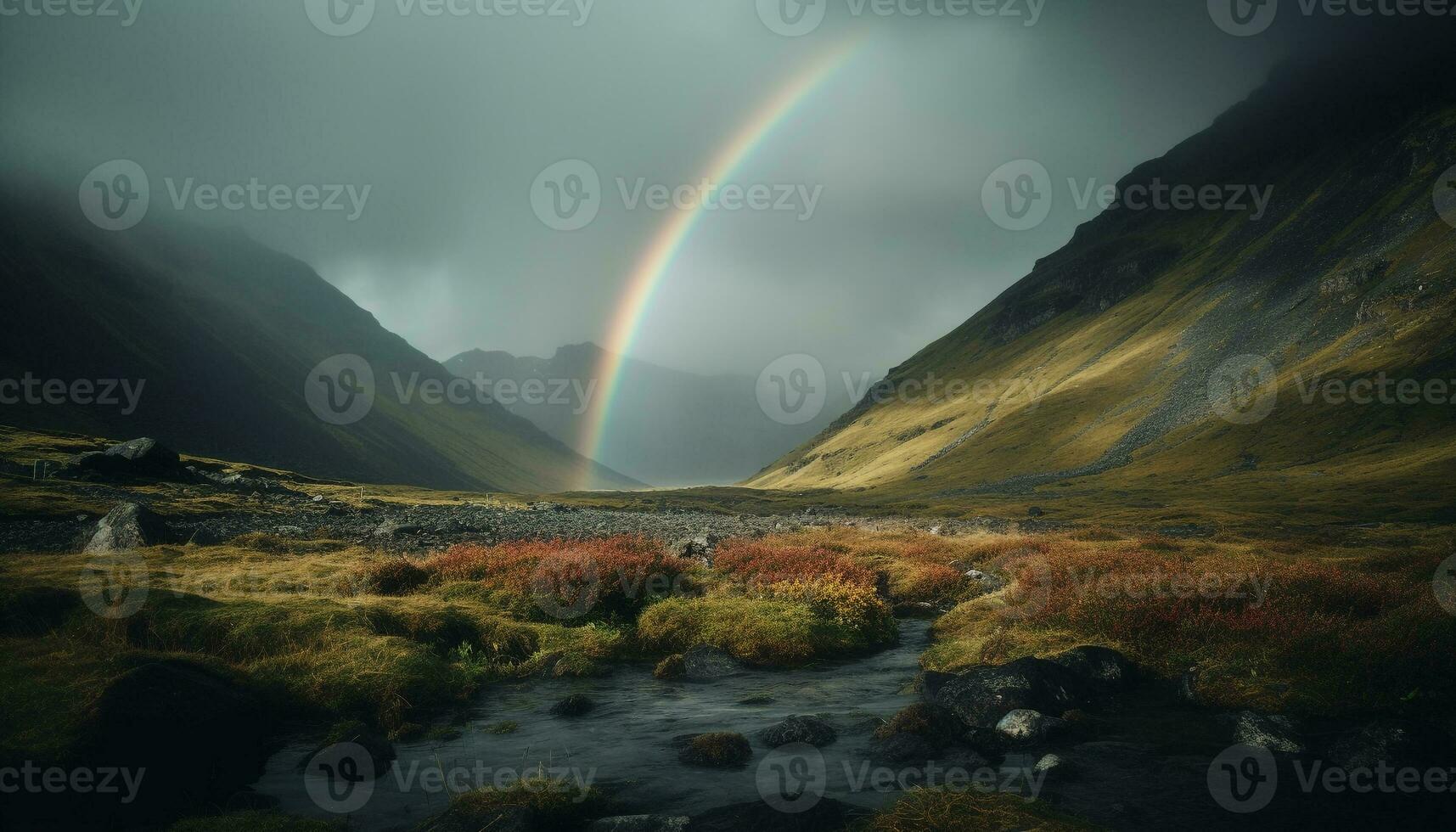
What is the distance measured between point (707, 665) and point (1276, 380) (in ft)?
446

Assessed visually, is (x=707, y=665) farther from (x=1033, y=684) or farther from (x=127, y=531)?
(x=127, y=531)

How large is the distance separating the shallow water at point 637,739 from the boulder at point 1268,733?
19.8 feet

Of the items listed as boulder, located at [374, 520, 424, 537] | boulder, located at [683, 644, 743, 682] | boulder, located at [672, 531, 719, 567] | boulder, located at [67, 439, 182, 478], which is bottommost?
boulder, located at [683, 644, 743, 682]

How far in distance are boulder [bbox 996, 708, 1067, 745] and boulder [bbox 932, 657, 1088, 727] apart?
23 centimetres

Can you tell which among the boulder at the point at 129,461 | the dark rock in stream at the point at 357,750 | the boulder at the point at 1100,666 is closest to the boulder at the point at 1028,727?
the boulder at the point at 1100,666

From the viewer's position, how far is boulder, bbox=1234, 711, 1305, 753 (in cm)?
1102

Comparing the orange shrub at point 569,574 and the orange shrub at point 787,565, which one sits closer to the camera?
the orange shrub at point 569,574

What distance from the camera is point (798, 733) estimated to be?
1237 centimetres

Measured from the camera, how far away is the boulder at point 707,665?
17438 mm

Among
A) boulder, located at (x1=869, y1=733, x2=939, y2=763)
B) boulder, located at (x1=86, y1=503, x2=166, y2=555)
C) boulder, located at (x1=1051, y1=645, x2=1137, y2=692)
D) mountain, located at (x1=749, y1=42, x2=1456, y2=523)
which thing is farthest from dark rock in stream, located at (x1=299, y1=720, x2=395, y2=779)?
mountain, located at (x1=749, y1=42, x2=1456, y2=523)

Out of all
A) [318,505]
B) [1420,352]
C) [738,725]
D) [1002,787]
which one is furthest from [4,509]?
[1420,352]

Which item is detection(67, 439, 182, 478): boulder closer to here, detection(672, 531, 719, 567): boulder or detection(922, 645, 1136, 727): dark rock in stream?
detection(672, 531, 719, 567): boulder

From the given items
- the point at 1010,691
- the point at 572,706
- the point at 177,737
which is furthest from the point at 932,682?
the point at 177,737

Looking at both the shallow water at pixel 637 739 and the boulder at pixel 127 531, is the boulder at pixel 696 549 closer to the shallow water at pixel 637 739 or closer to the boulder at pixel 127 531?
the shallow water at pixel 637 739
